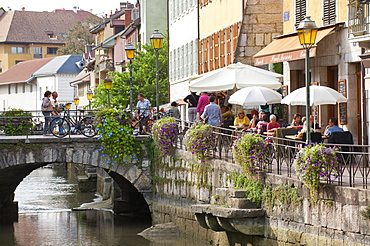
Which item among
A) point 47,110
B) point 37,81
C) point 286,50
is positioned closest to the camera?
point 286,50

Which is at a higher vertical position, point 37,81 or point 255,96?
point 37,81

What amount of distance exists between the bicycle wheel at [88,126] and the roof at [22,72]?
8509cm

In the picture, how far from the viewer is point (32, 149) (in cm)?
2709

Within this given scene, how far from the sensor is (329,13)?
24.3 m

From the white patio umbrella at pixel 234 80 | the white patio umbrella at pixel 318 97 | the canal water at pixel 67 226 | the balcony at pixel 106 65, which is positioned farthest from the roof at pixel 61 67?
the white patio umbrella at pixel 318 97

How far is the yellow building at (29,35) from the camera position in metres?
134

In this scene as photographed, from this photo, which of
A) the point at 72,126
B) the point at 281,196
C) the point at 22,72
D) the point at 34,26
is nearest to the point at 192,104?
the point at 72,126

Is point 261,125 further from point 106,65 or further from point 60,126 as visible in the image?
point 106,65

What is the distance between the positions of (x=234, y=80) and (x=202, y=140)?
121 inches

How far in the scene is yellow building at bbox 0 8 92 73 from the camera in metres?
134

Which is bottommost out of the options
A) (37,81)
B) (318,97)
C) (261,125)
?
(261,125)

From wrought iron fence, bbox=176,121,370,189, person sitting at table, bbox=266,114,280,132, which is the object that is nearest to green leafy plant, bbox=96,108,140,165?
wrought iron fence, bbox=176,121,370,189

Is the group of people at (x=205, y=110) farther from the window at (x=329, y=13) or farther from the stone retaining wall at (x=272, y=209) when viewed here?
the window at (x=329, y=13)

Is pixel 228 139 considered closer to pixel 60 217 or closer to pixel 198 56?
pixel 60 217
